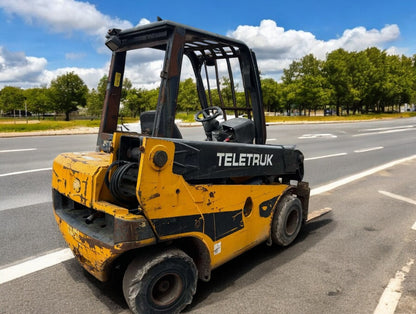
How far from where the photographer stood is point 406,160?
12703mm

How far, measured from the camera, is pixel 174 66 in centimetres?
306

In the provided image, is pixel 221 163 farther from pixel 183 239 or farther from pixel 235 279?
pixel 235 279

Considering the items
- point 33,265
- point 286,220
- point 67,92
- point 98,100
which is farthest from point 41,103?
point 286,220

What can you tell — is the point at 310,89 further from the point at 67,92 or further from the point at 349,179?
the point at 349,179

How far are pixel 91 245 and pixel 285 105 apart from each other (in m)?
70.2

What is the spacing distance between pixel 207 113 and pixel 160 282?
7.68ft

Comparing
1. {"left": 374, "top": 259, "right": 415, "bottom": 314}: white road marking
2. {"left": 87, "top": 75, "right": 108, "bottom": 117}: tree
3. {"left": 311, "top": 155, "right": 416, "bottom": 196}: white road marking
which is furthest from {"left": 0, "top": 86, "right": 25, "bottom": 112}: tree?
{"left": 374, "top": 259, "right": 415, "bottom": 314}: white road marking

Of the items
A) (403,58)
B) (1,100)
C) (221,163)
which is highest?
(403,58)

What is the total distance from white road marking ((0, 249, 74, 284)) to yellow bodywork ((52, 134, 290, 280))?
0.77m

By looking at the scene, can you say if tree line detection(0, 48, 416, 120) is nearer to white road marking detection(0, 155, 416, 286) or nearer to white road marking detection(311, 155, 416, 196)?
white road marking detection(311, 155, 416, 196)

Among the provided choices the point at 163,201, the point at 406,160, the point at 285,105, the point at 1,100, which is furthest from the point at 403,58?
the point at 163,201

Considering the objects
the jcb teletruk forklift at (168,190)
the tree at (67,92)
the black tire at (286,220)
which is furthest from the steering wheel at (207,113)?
the tree at (67,92)

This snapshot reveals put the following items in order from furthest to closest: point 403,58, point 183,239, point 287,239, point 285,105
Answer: point 403,58, point 285,105, point 287,239, point 183,239

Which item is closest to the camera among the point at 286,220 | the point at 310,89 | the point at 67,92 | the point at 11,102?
the point at 286,220
